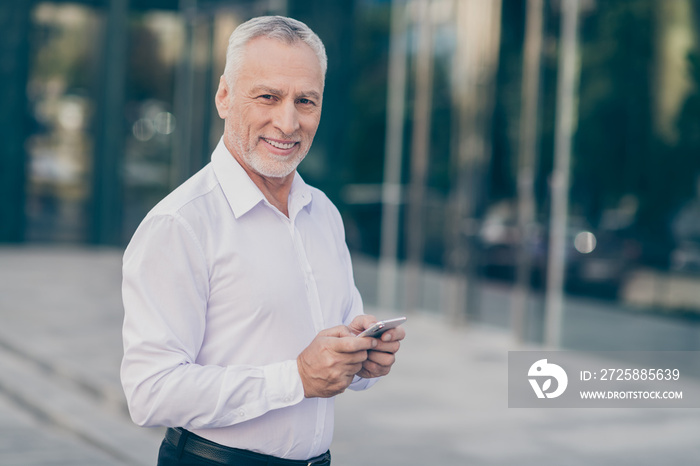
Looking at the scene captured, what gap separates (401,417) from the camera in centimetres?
611

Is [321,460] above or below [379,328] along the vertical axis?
below

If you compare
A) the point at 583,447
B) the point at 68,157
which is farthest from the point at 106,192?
the point at 583,447

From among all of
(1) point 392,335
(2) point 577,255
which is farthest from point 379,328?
(2) point 577,255

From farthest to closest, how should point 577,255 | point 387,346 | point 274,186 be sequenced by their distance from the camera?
point 577,255
point 274,186
point 387,346

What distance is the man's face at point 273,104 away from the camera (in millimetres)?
2066

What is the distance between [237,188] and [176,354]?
1.31 ft

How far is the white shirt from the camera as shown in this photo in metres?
1.96

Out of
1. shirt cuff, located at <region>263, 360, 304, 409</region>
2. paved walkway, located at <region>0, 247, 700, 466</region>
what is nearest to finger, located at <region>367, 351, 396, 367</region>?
shirt cuff, located at <region>263, 360, 304, 409</region>

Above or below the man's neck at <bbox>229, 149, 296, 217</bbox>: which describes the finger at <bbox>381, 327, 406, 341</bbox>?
below

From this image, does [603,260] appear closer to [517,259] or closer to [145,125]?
[517,259]

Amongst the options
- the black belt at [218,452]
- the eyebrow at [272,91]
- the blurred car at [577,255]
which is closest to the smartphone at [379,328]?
the black belt at [218,452]

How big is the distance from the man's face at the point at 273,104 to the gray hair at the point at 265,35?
0.01 meters

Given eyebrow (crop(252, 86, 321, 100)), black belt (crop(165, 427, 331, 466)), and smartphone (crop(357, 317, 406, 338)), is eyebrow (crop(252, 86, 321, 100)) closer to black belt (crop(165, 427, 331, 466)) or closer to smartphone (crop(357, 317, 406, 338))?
smartphone (crop(357, 317, 406, 338))

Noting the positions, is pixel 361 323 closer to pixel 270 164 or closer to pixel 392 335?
pixel 392 335
